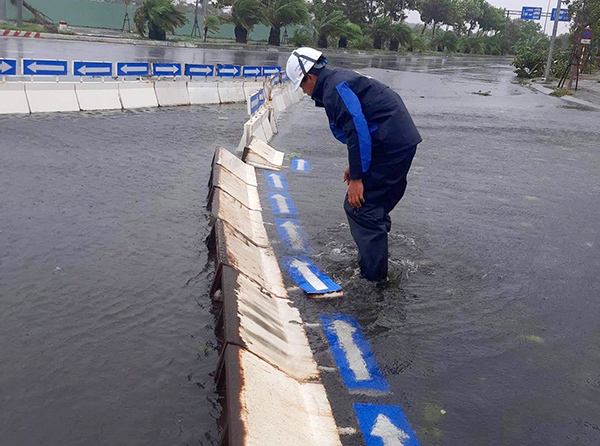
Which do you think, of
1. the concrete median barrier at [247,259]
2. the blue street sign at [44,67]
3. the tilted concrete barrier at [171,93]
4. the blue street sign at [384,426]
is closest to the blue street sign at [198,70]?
the tilted concrete barrier at [171,93]

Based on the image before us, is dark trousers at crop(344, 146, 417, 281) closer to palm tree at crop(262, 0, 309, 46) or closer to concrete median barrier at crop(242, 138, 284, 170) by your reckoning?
concrete median barrier at crop(242, 138, 284, 170)

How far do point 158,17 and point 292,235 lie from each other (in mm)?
39626

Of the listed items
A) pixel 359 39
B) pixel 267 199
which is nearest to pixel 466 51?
pixel 359 39

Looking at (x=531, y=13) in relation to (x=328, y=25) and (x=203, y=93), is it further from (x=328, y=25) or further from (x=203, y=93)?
(x=203, y=93)

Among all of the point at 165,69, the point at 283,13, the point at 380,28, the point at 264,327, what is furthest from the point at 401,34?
the point at 264,327

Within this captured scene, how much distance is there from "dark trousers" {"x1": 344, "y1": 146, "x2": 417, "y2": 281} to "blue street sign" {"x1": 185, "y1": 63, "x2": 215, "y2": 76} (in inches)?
572

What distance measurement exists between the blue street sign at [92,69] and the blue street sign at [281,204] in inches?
348

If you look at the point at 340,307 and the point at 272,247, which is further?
the point at 272,247

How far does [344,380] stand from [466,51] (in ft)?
291

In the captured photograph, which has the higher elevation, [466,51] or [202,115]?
[466,51]

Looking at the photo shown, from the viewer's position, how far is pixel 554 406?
11.7 feet

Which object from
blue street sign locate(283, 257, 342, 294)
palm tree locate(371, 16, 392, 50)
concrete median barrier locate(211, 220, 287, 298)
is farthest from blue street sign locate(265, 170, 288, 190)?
palm tree locate(371, 16, 392, 50)

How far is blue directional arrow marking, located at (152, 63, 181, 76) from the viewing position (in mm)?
16891

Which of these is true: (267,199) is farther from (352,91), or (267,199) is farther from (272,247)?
(352,91)
